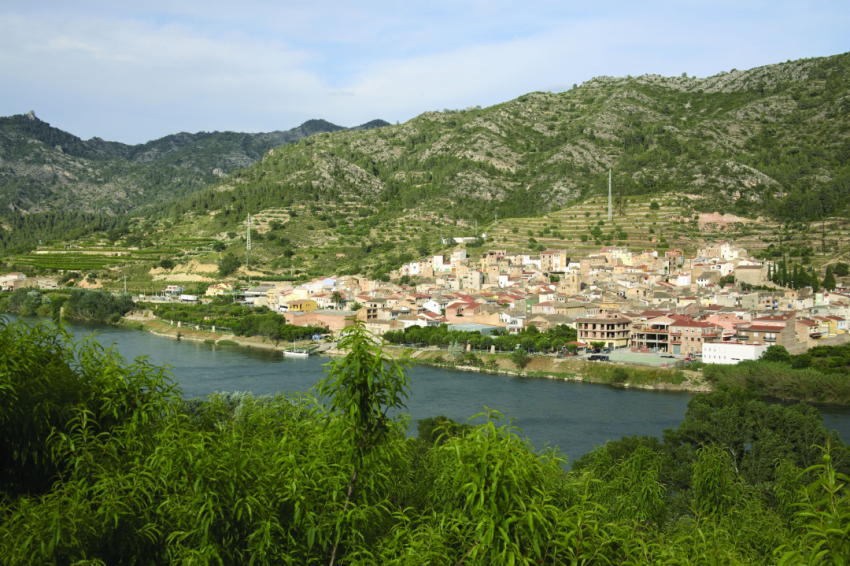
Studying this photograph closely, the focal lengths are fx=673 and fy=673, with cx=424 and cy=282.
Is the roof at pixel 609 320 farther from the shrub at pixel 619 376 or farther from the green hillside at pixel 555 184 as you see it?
the green hillside at pixel 555 184

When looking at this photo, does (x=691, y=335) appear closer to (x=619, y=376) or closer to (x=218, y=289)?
(x=619, y=376)

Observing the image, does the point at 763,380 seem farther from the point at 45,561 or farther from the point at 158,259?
the point at 158,259

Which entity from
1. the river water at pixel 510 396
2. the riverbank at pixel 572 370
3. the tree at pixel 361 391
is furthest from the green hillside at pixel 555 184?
the tree at pixel 361 391

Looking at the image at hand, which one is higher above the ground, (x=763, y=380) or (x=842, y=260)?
(x=842, y=260)

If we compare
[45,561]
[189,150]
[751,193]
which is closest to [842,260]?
[751,193]

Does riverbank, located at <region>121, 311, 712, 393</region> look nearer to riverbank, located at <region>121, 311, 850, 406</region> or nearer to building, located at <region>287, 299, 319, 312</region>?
riverbank, located at <region>121, 311, 850, 406</region>
